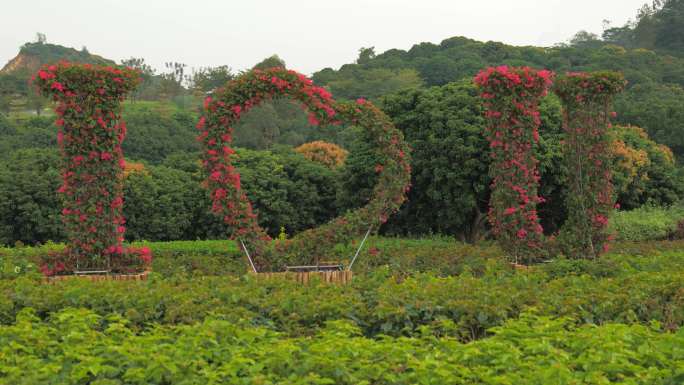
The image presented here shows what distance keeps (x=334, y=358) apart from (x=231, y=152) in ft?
19.3

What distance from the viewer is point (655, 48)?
150 ft

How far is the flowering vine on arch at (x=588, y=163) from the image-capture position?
10727 millimetres

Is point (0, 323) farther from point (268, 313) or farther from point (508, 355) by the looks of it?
point (508, 355)

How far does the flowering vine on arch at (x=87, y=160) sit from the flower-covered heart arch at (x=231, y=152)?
47.6 inches

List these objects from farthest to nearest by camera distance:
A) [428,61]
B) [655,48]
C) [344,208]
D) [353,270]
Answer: [655,48]
[428,61]
[344,208]
[353,270]

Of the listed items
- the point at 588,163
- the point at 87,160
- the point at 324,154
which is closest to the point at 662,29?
the point at 324,154

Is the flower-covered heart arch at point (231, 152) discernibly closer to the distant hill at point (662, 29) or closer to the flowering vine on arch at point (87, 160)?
the flowering vine on arch at point (87, 160)

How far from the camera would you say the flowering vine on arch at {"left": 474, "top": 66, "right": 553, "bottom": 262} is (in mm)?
10445

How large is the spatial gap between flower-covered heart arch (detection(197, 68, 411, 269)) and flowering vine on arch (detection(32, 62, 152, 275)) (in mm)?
1208

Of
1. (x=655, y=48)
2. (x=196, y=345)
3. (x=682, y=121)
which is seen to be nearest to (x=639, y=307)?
(x=196, y=345)

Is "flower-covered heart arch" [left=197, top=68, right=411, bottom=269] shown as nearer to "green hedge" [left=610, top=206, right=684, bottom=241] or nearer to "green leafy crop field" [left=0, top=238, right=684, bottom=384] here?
"green leafy crop field" [left=0, top=238, right=684, bottom=384]

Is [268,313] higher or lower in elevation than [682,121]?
lower

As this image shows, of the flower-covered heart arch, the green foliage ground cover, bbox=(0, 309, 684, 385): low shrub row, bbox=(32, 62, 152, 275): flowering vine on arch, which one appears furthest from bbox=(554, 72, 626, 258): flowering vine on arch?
bbox=(32, 62, 152, 275): flowering vine on arch

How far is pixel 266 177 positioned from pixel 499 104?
7190 millimetres
